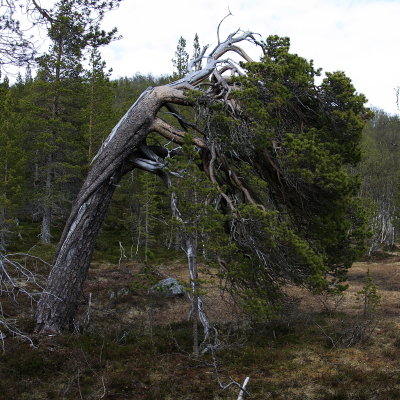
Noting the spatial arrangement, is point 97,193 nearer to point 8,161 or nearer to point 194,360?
point 194,360

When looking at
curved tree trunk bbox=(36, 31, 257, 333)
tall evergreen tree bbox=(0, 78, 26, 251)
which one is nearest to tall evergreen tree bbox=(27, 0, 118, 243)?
tall evergreen tree bbox=(0, 78, 26, 251)

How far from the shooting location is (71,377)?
22.7 ft

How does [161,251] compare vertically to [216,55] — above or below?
below

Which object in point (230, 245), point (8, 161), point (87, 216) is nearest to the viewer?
point (230, 245)

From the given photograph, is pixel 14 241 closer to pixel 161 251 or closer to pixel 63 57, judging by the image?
pixel 161 251

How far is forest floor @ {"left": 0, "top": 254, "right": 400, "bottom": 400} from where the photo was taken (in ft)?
21.9

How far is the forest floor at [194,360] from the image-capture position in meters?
6.66

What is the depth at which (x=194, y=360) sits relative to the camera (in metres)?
8.04

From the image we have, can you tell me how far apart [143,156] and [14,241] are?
20086mm

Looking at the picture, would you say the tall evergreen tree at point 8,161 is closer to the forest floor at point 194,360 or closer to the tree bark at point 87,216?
the forest floor at point 194,360

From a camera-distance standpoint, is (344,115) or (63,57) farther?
(63,57)

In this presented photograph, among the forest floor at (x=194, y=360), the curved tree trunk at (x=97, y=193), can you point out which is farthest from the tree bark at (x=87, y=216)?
the forest floor at (x=194, y=360)

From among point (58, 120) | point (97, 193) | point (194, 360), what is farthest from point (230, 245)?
point (58, 120)

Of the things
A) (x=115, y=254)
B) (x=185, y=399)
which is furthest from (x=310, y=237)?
(x=115, y=254)
